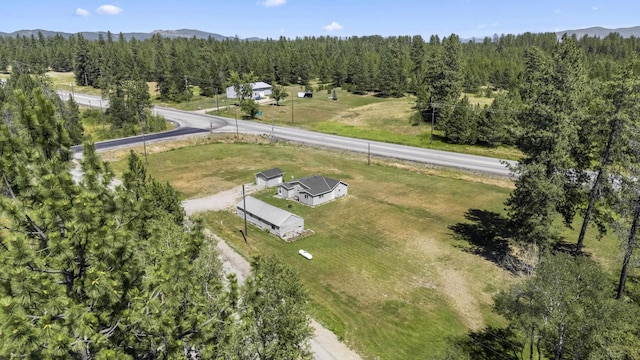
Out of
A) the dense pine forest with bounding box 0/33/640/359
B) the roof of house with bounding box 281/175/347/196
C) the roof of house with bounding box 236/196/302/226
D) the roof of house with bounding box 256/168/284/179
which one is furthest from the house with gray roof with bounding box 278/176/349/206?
the dense pine forest with bounding box 0/33/640/359

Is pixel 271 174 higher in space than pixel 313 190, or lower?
higher

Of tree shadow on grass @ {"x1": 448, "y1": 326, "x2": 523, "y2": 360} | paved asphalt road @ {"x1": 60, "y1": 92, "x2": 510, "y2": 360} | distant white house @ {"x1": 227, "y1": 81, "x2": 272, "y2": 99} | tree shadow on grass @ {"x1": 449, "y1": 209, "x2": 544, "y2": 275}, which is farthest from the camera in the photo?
distant white house @ {"x1": 227, "y1": 81, "x2": 272, "y2": 99}

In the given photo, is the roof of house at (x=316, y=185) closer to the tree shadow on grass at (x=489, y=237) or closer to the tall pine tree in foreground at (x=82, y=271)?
the tree shadow on grass at (x=489, y=237)

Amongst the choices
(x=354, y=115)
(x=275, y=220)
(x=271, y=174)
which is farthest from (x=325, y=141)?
(x=275, y=220)

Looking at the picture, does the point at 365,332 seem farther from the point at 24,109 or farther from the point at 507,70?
the point at 507,70

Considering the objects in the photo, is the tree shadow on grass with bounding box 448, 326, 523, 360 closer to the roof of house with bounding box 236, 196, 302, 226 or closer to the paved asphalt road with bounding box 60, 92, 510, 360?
the roof of house with bounding box 236, 196, 302, 226

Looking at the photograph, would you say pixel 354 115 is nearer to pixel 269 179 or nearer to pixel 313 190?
pixel 269 179
